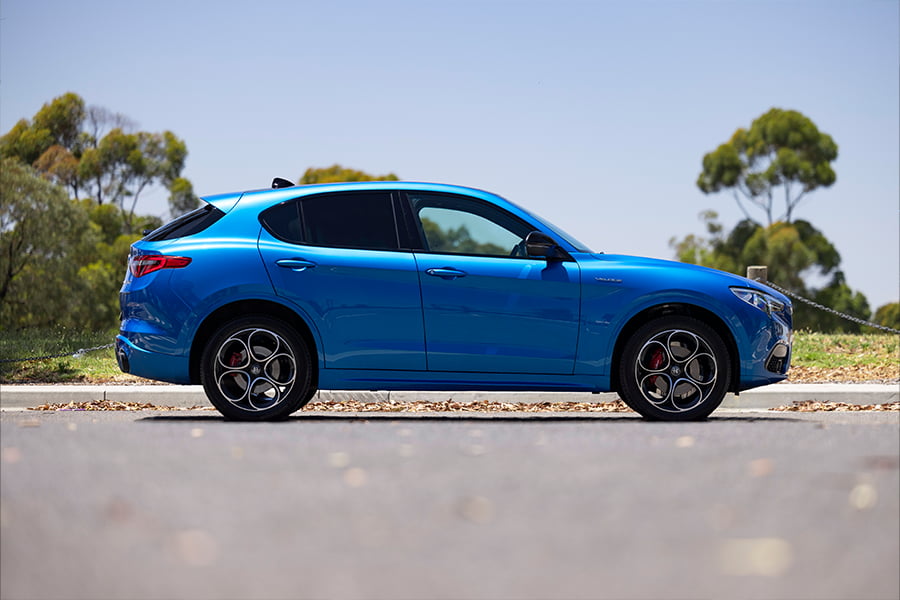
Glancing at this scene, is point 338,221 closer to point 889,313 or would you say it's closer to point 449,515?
point 449,515

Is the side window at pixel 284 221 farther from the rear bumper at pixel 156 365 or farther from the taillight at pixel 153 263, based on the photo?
the rear bumper at pixel 156 365

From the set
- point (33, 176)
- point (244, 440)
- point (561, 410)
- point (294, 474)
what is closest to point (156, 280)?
point (244, 440)

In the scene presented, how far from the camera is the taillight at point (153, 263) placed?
765cm

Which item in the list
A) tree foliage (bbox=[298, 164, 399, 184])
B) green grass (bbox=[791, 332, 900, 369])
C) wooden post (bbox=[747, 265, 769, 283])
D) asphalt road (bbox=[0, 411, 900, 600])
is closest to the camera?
asphalt road (bbox=[0, 411, 900, 600])

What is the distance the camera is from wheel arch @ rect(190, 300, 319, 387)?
7.64 meters

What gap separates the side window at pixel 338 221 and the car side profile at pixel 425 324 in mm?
42

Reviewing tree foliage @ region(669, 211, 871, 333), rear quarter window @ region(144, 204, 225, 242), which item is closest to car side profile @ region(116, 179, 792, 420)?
rear quarter window @ region(144, 204, 225, 242)

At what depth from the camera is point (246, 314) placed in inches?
300

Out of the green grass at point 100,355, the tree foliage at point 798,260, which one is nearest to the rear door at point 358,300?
the green grass at point 100,355

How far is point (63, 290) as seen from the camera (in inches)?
1379

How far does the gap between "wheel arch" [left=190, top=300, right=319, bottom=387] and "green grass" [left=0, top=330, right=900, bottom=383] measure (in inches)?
194

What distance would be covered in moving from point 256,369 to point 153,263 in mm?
1069

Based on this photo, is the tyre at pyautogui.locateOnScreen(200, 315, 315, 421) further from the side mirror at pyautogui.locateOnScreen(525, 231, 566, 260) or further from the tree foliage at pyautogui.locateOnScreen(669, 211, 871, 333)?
the tree foliage at pyautogui.locateOnScreen(669, 211, 871, 333)

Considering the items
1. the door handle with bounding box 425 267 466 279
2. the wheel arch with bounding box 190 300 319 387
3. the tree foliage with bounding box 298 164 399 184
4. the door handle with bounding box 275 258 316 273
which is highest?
the tree foliage with bounding box 298 164 399 184
